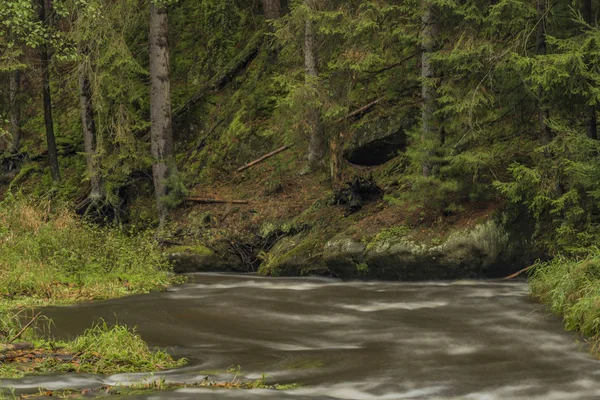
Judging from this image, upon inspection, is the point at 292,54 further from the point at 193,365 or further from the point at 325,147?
the point at 193,365

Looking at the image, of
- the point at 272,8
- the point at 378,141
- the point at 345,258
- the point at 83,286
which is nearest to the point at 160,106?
the point at 272,8

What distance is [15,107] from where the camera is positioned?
26.6m

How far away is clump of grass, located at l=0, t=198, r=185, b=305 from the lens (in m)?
12.6

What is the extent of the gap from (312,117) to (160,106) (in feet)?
15.0

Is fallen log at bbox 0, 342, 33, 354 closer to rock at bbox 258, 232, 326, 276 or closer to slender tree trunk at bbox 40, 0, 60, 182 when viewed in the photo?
rock at bbox 258, 232, 326, 276

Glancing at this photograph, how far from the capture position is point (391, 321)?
34.4 ft

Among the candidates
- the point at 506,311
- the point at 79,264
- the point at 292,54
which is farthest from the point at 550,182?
the point at 292,54

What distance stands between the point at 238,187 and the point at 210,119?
385 centimetres

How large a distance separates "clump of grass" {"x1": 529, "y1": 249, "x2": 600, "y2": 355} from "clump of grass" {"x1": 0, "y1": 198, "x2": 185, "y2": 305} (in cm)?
724

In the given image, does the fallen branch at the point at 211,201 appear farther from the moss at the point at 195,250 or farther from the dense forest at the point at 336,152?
the moss at the point at 195,250

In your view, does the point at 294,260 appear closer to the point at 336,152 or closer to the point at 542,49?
the point at 336,152

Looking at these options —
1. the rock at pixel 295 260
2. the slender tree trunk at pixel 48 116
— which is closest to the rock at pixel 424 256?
the rock at pixel 295 260

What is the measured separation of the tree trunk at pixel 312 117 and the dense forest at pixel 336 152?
6cm

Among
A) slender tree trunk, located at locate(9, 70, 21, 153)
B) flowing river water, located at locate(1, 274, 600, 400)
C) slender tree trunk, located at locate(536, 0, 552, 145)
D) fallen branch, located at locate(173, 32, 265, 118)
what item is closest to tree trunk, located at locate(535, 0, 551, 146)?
slender tree trunk, located at locate(536, 0, 552, 145)
